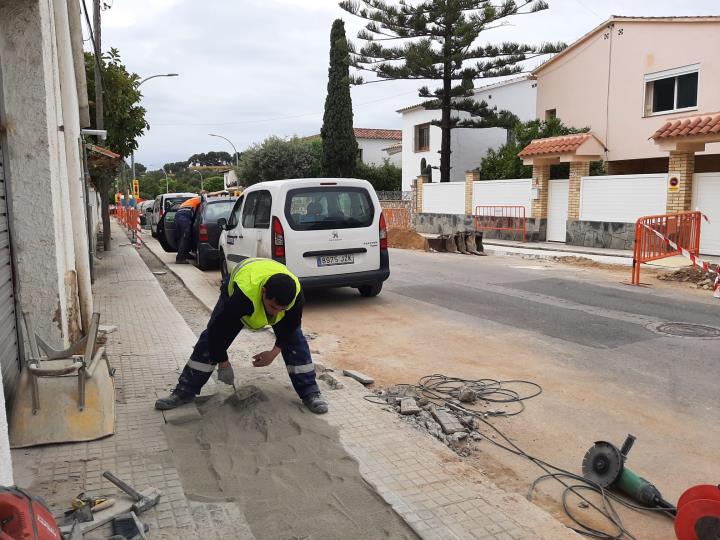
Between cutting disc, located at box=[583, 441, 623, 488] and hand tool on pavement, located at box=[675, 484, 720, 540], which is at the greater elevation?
hand tool on pavement, located at box=[675, 484, 720, 540]

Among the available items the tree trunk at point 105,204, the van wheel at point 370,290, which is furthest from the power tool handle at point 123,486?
the tree trunk at point 105,204

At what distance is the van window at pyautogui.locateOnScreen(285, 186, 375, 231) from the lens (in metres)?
9.08

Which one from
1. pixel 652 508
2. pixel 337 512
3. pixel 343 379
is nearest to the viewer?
pixel 337 512

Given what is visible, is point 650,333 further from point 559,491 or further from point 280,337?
point 280,337

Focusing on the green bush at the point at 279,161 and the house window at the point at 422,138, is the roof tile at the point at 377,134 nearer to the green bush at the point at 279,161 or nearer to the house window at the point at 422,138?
the green bush at the point at 279,161

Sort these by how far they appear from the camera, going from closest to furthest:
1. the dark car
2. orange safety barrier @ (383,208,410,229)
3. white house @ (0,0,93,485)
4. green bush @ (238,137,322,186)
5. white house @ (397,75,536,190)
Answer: white house @ (0,0,93,485)
the dark car
orange safety barrier @ (383,208,410,229)
white house @ (397,75,536,190)
green bush @ (238,137,322,186)

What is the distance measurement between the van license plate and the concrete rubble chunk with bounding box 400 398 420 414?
14.0 feet

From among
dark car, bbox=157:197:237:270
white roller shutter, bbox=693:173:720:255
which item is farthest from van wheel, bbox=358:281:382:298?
white roller shutter, bbox=693:173:720:255

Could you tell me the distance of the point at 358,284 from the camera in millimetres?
9602

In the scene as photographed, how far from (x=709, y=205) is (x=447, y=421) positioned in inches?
529

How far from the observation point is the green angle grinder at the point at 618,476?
3607 millimetres

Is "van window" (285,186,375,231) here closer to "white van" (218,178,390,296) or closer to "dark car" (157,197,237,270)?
"white van" (218,178,390,296)

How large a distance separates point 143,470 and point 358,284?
6056 millimetres

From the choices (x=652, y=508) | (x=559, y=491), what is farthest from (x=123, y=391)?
(x=652, y=508)
